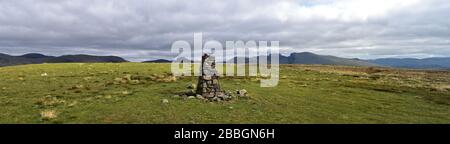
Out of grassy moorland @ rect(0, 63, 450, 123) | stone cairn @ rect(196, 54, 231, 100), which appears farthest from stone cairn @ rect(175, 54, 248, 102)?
grassy moorland @ rect(0, 63, 450, 123)

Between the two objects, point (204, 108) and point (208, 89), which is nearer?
point (204, 108)

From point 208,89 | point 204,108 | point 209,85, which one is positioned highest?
point 209,85

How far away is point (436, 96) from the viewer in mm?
42250

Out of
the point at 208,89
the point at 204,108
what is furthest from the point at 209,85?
the point at 204,108

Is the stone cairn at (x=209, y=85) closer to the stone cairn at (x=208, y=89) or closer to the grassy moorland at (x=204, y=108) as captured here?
the stone cairn at (x=208, y=89)

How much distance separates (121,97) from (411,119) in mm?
23307

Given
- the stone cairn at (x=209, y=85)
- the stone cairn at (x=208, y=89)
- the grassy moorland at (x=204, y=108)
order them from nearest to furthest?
the grassy moorland at (x=204, y=108), the stone cairn at (x=208, y=89), the stone cairn at (x=209, y=85)

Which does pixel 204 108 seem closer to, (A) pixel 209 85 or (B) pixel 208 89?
(B) pixel 208 89

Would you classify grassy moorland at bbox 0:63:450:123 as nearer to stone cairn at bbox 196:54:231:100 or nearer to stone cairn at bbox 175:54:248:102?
stone cairn at bbox 175:54:248:102

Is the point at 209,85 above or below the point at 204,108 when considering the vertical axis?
above

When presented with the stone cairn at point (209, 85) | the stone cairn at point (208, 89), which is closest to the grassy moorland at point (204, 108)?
the stone cairn at point (208, 89)

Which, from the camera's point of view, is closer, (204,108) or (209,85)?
(204,108)
